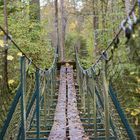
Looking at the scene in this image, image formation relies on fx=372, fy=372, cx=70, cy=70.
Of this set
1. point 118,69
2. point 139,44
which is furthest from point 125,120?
point 139,44

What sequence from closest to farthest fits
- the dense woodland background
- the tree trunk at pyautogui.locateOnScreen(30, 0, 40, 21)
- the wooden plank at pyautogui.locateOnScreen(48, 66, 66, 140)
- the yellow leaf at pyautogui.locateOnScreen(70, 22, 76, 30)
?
the dense woodland background
the wooden plank at pyautogui.locateOnScreen(48, 66, 66, 140)
the tree trunk at pyautogui.locateOnScreen(30, 0, 40, 21)
the yellow leaf at pyautogui.locateOnScreen(70, 22, 76, 30)

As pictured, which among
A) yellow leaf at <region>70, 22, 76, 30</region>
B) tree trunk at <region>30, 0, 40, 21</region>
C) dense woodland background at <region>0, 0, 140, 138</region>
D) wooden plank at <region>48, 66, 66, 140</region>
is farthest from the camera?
yellow leaf at <region>70, 22, 76, 30</region>

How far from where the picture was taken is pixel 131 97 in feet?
8.27

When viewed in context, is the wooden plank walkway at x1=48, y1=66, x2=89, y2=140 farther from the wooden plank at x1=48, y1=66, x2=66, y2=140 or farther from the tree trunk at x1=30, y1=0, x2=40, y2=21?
the tree trunk at x1=30, y1=0, x2=40, y2=21

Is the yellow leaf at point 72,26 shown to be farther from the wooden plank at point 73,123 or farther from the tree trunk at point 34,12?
the wooden plank at point 73,123

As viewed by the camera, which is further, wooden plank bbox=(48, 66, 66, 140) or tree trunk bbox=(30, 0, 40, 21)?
tree trunk bbox=(30, 0, 40, 21)

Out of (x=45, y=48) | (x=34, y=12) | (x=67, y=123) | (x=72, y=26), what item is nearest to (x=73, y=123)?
(x=67, y=123)

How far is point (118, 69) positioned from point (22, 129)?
1.09 meters

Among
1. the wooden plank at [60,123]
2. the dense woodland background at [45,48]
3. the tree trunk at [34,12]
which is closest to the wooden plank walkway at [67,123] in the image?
the wooden plank at [60,123]

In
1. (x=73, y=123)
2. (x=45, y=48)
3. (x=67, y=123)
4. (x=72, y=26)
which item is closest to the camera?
(x=73, y=123)

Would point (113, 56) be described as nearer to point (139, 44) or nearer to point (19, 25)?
point (139, 44)

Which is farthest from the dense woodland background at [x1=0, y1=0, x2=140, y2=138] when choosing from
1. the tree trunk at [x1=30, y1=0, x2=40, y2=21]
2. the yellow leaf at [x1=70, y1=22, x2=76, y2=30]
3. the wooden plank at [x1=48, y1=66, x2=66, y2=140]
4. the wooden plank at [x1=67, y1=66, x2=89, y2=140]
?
the yellow leaf at [x1=70, y1=22, x2=76, y2=30]

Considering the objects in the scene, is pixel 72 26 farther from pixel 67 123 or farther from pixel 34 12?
pixel 67 123

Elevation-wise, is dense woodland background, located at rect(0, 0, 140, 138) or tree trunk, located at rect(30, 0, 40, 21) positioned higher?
tree trunk, located at rect(30, 0, 40, 21)
